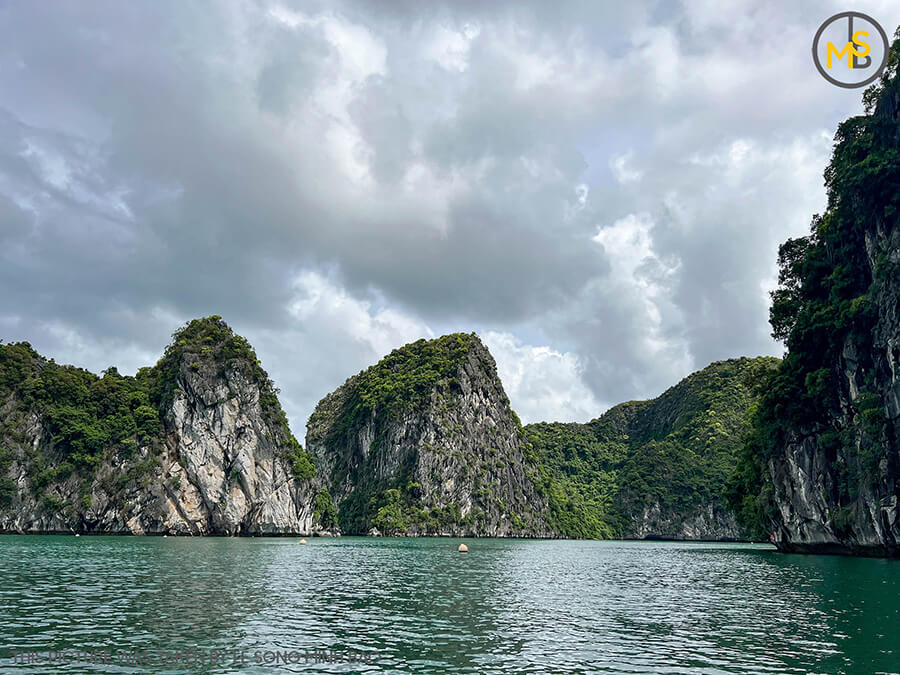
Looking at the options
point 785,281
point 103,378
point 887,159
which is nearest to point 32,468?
point 103,378

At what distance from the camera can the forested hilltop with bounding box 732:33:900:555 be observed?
5138 centimetres

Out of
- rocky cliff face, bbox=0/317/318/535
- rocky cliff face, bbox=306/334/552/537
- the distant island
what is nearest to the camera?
the distant island

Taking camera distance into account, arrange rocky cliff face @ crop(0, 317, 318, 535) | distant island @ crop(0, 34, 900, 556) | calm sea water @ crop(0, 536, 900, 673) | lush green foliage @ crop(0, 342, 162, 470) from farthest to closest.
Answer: lush green foliage @ crop(0, 342, 162, 470)
rocky cliff face @ crop(0, 317, 318, 535)
distant island @ crop(0, 34, 900, 556)
calm sea water @ crop(0, 536, 900, 673)

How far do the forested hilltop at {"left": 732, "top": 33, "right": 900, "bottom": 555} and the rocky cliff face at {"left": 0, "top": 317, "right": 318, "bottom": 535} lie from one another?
316 ft

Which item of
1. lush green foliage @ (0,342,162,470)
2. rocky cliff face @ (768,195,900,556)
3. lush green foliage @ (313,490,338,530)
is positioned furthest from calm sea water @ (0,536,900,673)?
lush green foliage @ (313,490,338,530)

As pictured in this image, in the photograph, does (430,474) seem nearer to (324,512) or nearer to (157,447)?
(324,512)

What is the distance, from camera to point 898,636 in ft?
65.8

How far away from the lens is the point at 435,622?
2312cm

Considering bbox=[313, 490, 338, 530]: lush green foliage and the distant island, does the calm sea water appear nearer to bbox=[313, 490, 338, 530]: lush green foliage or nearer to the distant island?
the distant island

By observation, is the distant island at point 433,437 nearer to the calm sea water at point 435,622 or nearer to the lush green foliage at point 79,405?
the lush green foliage at point 79,405

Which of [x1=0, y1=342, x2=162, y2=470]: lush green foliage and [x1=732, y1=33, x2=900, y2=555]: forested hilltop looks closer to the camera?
[x1=732, y1=33, x2=900, y2=555]: forested hilltop

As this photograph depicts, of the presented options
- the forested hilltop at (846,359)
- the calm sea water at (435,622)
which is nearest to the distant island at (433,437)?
the forested hilltop at (846,359)

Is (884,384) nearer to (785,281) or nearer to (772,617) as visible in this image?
(785,281)

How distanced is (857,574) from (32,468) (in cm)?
11363
